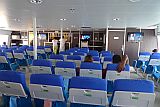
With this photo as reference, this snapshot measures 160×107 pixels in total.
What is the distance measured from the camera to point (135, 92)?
2.41m

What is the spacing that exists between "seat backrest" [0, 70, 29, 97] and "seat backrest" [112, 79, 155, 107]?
1.27 metres

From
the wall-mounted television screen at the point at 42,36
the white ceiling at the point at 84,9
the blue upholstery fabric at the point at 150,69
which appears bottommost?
the blue upholstery fabric at the point at 150,69

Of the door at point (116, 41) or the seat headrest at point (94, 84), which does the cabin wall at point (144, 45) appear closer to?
the door at point (116, 41)

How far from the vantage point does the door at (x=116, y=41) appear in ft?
42.2

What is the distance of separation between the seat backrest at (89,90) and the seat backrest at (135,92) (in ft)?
0.54

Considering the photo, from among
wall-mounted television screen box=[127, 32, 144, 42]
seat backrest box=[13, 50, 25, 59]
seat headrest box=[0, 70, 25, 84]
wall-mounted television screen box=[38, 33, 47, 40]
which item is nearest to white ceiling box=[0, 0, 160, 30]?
seat backrest box=[13, 50, 25, 59]

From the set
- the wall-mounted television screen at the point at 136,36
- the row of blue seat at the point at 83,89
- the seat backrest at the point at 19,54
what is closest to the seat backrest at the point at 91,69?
the row of blue seat at the point at 83,89

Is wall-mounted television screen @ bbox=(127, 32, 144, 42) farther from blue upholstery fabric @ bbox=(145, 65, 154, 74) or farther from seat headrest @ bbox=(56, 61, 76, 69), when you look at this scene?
seat headrest @ bbox=(56, 61, 76, 69)

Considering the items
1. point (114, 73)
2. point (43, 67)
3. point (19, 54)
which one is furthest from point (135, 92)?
point (19, 54)

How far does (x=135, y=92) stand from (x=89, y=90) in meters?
0.57

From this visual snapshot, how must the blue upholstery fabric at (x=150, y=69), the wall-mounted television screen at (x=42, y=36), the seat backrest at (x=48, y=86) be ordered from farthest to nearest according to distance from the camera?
the wall-mounted television screen at (x=42, y=36), the blue upholstery fabric at (x=150, y=69), the seat backrest at (x=48, y=86)

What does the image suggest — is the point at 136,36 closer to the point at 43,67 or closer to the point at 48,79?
the point at 43,67

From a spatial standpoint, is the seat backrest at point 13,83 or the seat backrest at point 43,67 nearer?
the seat backrest at point 13,83

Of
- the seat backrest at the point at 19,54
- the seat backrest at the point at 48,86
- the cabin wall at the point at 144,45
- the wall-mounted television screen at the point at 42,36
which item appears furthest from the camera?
the wall-mounted television screen at the point at 42,36
